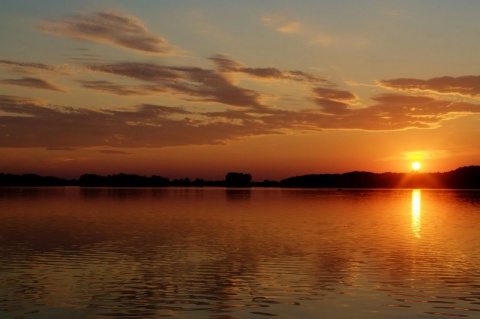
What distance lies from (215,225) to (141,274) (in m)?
29.2

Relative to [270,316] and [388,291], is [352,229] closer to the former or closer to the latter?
[388,291]

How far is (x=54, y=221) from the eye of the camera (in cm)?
5950

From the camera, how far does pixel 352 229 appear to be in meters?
52.7

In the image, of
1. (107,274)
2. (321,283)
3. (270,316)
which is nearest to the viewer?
(270,316)

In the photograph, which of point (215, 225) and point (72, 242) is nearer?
point (72, 242)

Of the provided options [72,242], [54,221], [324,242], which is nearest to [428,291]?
[324,242]

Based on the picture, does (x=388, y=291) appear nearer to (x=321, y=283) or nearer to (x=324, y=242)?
(x=321, y=283)

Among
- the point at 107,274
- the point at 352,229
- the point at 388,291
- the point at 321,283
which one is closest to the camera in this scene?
the point at 388,291

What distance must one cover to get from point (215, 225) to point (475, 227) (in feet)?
82.2

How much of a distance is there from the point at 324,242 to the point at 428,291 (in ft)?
57.9

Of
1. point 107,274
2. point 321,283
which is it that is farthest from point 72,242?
point 321,283

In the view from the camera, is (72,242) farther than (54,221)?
No

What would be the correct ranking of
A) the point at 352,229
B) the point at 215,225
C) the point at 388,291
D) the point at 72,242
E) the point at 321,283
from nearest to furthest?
the point at 388,291
the point at 321,283
the point at 72,242
the point at 352,229
the point at 215,225

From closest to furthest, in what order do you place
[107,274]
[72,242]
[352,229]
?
[107,274] → [72,242] → [352,229]
